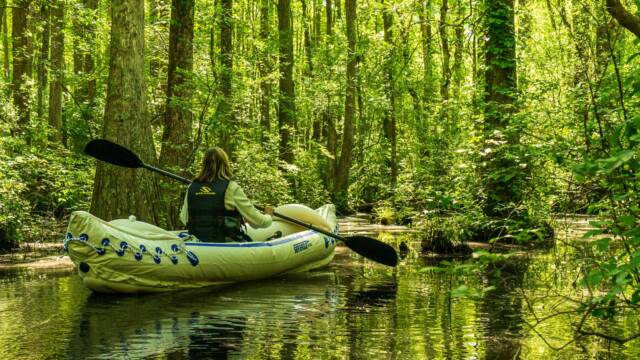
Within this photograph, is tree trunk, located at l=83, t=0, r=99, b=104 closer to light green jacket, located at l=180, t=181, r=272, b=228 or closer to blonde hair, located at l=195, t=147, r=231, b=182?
blonde hair, located at l=195, t=147, r=231, b=182

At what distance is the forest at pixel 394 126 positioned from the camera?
4562 millimetres

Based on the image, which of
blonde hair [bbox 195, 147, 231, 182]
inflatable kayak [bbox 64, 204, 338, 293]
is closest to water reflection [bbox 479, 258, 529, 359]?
inflatable kayak [bbox 64, 204, 338, 293]

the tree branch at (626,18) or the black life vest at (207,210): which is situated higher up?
the tree branch at (626,18)

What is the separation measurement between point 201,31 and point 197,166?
2.77 m

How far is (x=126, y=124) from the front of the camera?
9.85 meters

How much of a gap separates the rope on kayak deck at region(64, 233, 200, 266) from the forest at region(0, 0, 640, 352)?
6.72ft

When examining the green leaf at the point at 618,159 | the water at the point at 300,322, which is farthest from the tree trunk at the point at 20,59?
the green leaf at the point at 618,159

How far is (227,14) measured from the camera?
44.8 ft

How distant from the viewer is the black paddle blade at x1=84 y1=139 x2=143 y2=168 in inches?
344

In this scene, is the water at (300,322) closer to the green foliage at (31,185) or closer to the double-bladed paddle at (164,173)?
the double-bladed paddle at (164,173)

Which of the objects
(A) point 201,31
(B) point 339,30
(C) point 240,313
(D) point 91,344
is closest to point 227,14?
(A) point 201,31

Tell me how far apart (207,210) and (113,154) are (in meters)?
1.46

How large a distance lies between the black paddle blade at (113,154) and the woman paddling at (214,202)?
97 cm

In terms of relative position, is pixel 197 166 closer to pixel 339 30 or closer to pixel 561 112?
pixel 561 112
